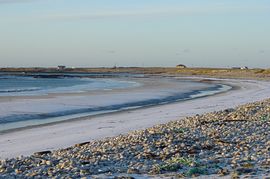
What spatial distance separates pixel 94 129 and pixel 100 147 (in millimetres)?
6847

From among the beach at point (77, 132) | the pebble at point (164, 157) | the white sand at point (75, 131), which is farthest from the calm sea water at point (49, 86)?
the pebble at point (164, 157)

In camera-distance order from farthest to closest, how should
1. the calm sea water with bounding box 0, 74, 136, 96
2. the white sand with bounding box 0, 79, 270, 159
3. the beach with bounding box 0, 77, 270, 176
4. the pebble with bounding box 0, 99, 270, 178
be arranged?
1. the calm sea water with bounding box 0, 74, 136, 96
2. the white sand with bounding box 0, 79, 270, 159
3. the beach with bounding box 0, 77, 270, 176
4. the pebble with bounding box 0, 99, 270, 178

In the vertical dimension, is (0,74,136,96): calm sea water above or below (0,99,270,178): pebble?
below

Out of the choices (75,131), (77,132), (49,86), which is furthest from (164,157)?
(49,86)

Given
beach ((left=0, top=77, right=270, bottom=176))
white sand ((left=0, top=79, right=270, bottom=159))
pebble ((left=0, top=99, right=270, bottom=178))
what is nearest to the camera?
pebble ((left=0, top=99, right=270, bottom=178))

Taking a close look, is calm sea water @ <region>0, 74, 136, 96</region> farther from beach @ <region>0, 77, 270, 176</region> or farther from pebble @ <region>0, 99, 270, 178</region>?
pebble @ <region>0, 99, 270, 178</region>

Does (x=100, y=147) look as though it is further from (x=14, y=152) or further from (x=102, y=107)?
(x=102, y=107)

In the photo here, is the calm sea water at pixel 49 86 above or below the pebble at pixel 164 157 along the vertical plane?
below

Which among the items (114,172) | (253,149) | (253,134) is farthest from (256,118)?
(114,172)

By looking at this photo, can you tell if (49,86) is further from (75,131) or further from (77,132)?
(77,132)

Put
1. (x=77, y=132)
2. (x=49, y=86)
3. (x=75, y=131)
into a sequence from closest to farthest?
(x=77, y=132) < (x=75, y=131) < (x=49, y=86)

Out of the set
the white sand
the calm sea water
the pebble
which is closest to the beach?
the white sand

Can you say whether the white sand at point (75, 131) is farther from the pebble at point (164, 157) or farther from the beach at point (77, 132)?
the pebble at point (164, 157)

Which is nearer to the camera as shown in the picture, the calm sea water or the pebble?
the pebble
